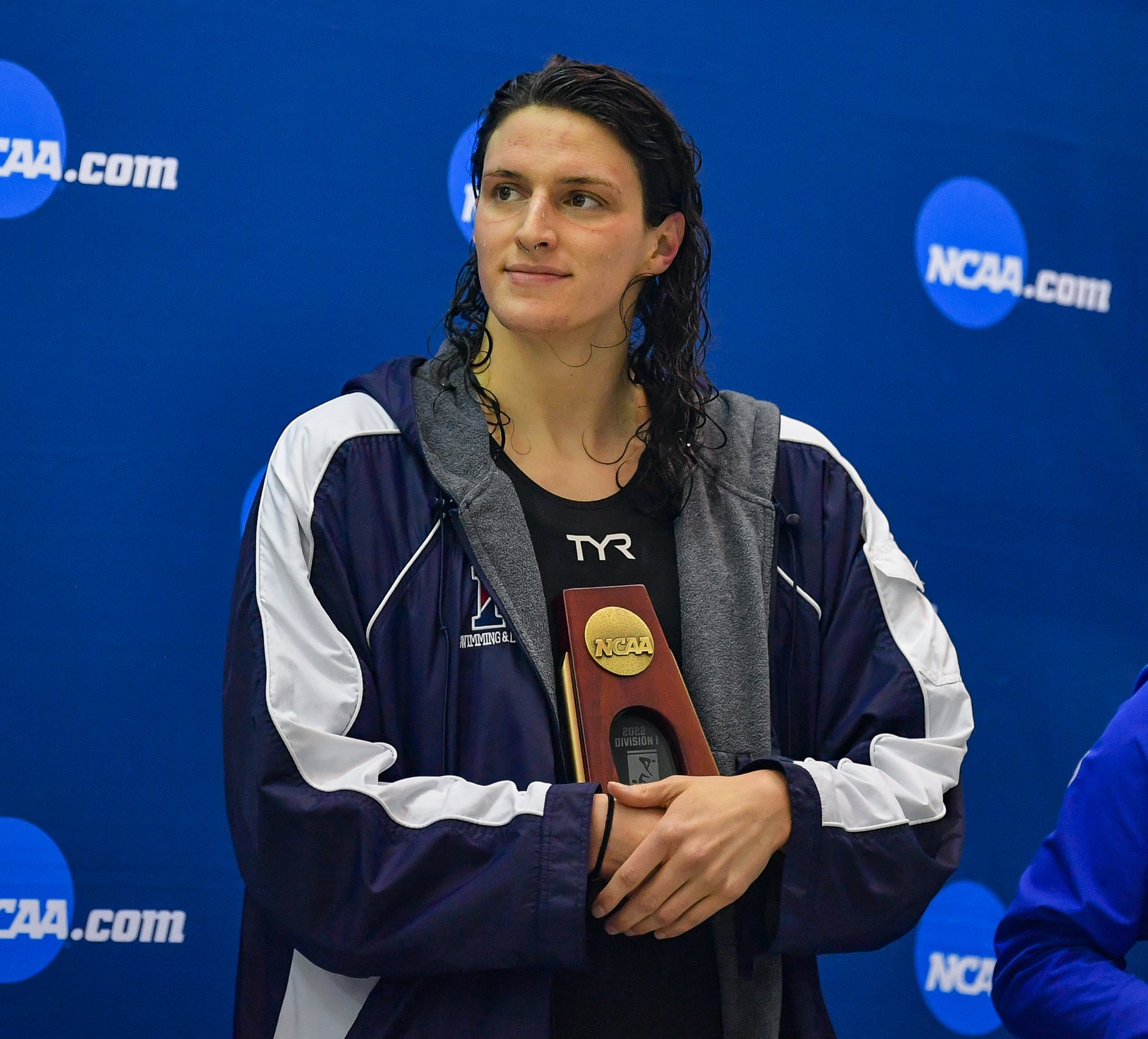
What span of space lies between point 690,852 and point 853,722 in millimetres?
301

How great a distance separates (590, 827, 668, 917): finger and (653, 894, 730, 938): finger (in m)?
0.06

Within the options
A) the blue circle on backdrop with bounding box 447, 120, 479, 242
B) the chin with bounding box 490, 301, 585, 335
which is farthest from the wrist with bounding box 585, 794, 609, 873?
the blue circle on backdrop with bounding box 447, 120, 479, 242

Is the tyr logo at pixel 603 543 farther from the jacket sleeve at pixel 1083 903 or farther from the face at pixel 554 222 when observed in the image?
the jacket sleeve at pixel 1083 903

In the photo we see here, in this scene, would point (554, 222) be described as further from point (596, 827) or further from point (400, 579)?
point (596, 827)

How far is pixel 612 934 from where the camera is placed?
1.32 m

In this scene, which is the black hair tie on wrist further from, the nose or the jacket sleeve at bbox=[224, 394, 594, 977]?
the nose

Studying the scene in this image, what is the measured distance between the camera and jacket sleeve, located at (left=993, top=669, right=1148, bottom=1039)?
1192 mm

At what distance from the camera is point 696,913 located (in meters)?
1.28

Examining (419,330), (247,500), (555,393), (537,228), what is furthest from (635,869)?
(419,330)

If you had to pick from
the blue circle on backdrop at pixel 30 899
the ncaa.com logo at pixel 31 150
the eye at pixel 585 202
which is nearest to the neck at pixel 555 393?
the eye at pixel 585 202

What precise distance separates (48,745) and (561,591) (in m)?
0.85

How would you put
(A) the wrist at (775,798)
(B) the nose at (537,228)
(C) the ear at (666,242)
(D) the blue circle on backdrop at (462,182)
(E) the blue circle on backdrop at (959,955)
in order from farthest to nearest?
(E) the blue circle on backdrop at (959,955) < (D) the blue circle on backdrop at (462,182) < (C) the ear at (666,242) < (B) the nose at (537,228) < (A) the wrist at (775,798)

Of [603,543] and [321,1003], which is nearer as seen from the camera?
[321,1003]

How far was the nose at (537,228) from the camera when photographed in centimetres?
147
